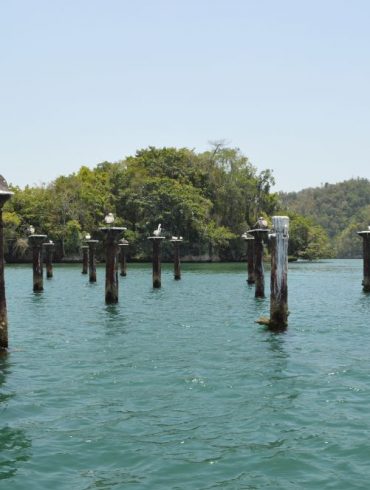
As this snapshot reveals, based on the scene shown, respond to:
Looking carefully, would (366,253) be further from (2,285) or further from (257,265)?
(2,285)

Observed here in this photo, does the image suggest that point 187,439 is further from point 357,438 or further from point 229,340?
point 229,340

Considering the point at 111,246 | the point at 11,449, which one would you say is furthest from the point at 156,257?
the point at 11,449

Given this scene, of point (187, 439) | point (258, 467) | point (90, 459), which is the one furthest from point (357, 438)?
point (90, 459)

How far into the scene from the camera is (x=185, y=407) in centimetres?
1032

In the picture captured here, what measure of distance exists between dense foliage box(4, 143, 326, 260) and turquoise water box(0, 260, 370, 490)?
6893cm

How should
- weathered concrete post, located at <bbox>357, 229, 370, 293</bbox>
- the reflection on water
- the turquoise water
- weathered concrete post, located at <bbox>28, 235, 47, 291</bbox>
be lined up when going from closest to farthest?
the turquoise water < the reflection on water < weathered concrete post, located at <bbox>357, 229, 370, 293</bbox> < weathered concrete post, located at <bbox>28, 235, 47, 291</bbox>

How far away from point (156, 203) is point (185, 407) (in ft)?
261

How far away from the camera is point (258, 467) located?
7.72 meters

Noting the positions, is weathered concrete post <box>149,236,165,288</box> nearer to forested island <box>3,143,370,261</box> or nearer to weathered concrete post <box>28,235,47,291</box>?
weathered concrete post <box>28,235,47,291</box>

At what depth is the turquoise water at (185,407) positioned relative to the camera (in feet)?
24.9

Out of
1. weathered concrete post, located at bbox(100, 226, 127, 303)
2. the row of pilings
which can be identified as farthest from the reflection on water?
weathered concrete post, located at bbox(100, 226, 127, 303)

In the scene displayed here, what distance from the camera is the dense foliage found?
89438mm

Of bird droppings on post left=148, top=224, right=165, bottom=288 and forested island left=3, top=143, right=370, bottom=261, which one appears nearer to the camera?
bird droppings on post left=148, top=224, right=165, bottom=288

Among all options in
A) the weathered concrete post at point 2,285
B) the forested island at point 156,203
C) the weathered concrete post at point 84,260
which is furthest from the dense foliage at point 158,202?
the weathered concrete post at point 2,285
